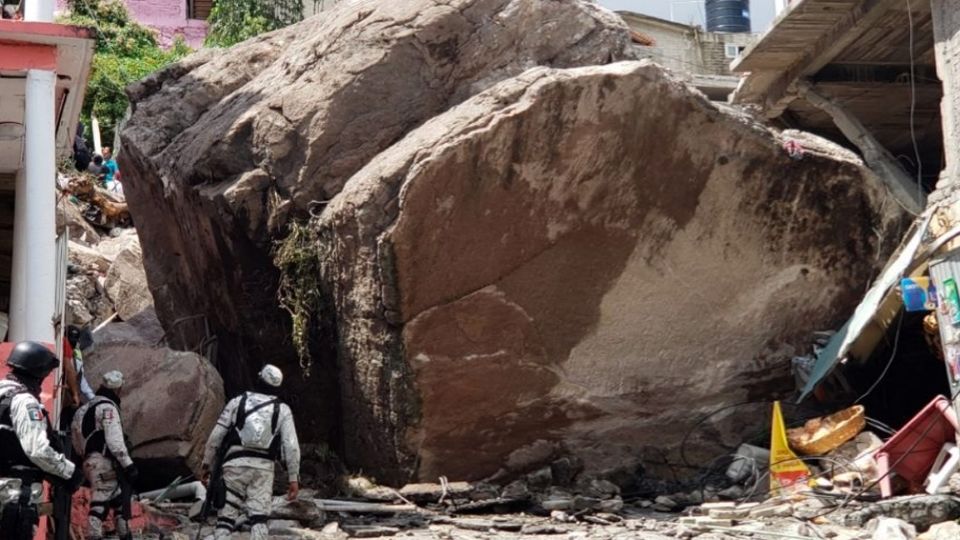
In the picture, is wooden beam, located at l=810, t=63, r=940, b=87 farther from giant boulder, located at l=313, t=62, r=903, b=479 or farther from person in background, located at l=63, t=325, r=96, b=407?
person in background, located at l=63, t=325, r=96, b=407

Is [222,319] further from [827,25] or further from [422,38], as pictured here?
[827,25]

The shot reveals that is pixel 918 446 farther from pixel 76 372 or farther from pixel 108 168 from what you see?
pixel 108 168

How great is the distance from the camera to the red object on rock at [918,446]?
→ 11688 mm

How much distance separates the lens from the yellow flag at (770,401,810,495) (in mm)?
12367

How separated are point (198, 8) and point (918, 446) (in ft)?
98.4

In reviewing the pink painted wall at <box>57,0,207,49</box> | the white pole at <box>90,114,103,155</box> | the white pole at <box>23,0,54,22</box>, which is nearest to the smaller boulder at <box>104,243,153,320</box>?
the white pole at <box>90,114,103,155</box>

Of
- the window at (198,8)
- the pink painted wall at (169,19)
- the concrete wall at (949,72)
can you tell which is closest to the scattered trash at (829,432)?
the concrete wall at (949,72)

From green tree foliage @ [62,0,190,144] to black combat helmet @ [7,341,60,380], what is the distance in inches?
884

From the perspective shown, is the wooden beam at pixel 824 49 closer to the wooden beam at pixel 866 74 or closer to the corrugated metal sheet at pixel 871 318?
the wooden beam at pixel 866 74

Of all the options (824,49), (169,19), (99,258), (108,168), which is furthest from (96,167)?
(824,49)

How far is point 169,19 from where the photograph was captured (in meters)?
37.8

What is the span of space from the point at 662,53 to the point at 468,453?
21279 mm

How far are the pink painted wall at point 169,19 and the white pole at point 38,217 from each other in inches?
1079

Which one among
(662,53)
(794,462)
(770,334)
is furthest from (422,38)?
(662,53)
